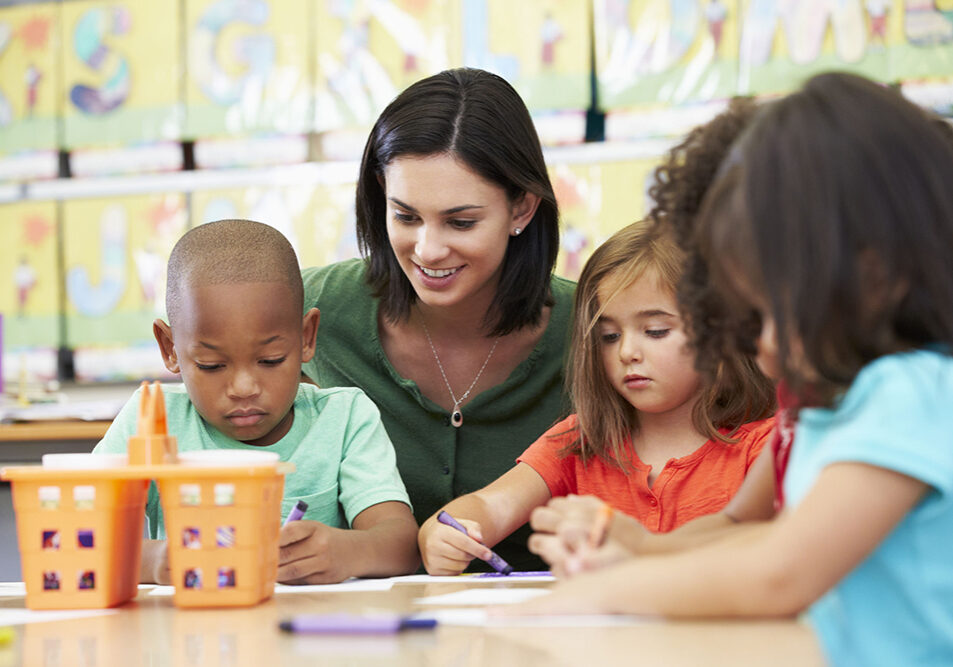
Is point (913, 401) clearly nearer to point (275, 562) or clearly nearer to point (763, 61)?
point (275, 562)

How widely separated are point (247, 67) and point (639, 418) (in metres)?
2.00

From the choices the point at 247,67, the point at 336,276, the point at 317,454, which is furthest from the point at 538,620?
the point at 247,67

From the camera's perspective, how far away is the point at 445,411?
1.70 meters

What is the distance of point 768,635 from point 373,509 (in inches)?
29.8

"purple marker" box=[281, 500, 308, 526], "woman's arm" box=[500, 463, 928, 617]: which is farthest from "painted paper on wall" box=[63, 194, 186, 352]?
"woman's arm" box=[500, 463, 928, 617]

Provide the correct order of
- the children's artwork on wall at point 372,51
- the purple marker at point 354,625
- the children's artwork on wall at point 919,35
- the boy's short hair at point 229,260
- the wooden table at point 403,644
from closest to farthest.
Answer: the wooden table at point 403,644
the purple marker at point 354,625
the boy's short hair at point 229,260
the children's artwork on wall at point 919,35
the children's artwork on wall at point 372,51

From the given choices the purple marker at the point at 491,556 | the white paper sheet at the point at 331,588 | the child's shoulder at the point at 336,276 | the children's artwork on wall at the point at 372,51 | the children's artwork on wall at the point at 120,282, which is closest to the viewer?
the white paper sheet at the point at 331,588

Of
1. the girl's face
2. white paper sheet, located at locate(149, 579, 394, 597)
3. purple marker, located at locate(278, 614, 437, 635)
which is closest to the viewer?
purple marker, located at locate(278, 614, 437, 635)

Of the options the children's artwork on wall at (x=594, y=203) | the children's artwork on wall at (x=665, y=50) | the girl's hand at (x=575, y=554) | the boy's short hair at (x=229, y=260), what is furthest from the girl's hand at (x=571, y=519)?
the children's artwork on wall at (x=665, y=50)

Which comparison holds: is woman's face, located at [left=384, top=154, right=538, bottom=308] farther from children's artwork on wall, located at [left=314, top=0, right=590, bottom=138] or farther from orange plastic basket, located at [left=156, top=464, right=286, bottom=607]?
children's artwork on wall, located at [left=314, top=0, right=590, bottom=138]

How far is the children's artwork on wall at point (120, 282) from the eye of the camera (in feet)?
10.0

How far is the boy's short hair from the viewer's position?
127 cm

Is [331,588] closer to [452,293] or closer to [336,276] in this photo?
[452,293]

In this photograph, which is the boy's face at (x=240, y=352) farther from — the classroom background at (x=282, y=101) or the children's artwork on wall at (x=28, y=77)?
the children's artwork on wall at (x=28, y=77)
